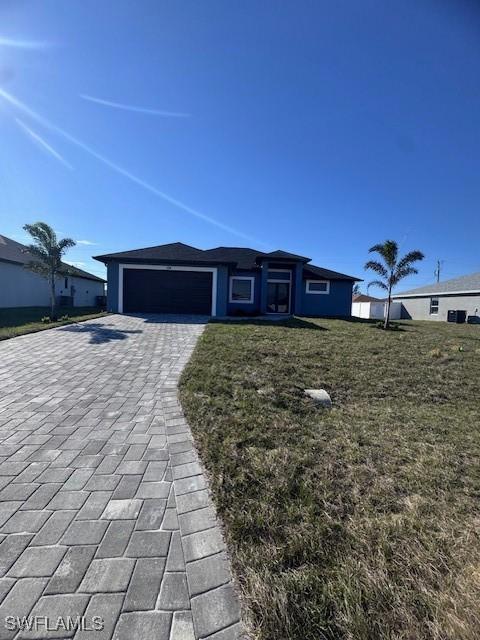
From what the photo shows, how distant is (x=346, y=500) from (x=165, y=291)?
1488 cm

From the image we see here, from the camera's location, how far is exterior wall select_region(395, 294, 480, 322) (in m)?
24.5

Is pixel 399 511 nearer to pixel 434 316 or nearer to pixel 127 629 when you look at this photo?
pixel 127 629

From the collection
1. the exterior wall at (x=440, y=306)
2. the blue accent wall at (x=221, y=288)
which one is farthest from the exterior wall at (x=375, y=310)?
the blue accent wall at (x=221, y=288)

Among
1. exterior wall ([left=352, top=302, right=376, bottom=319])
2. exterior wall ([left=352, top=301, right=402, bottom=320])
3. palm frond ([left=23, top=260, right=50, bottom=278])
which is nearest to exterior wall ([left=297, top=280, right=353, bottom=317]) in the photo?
palm frond ([left=23, top=260, right=50, bottom=278])

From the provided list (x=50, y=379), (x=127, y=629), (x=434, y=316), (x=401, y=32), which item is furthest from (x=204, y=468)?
(x=434, y=316)

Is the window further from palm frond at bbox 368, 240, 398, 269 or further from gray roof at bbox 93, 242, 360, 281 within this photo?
palm frond at bbox 368, 240, 398, 269

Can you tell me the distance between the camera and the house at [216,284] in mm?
15672

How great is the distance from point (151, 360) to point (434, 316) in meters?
29.6

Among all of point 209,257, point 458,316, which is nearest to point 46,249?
point 209,257

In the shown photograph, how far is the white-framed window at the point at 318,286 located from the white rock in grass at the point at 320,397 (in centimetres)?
1519

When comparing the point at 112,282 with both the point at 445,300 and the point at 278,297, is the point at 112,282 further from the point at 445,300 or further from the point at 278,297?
the point at 445,300

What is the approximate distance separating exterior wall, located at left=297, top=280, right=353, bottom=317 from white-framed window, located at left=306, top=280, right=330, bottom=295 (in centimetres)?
20

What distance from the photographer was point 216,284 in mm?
15773

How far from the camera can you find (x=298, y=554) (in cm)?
180
